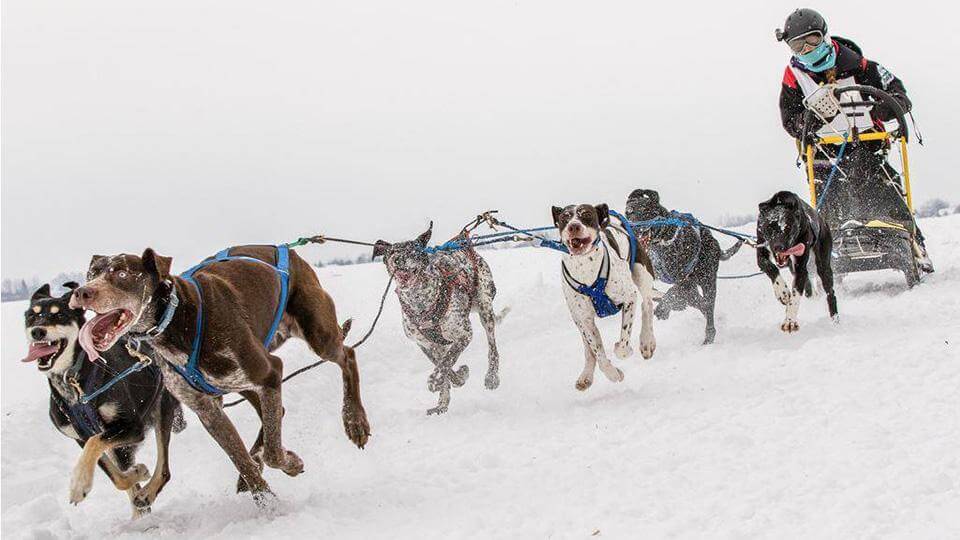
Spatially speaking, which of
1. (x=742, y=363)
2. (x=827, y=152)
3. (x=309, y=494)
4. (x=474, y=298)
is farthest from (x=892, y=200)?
(x=309, y=494)

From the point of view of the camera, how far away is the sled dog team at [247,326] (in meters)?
3.28

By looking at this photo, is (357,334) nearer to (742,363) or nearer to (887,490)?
(742,363)

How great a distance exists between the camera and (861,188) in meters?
7.35

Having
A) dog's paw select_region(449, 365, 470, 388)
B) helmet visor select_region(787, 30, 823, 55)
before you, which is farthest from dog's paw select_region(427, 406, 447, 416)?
helmet visor select_region(787, 30, 823, 55)

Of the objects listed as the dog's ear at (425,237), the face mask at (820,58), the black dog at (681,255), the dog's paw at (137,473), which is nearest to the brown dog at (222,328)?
the dog's paw at (137,473)

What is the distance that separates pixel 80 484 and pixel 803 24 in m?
6.68

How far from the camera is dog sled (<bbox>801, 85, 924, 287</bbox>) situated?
22.3 feet

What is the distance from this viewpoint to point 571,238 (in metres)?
4.78

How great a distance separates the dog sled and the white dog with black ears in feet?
8.71

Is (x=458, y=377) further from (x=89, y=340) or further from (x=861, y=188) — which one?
(x=861, y=188)

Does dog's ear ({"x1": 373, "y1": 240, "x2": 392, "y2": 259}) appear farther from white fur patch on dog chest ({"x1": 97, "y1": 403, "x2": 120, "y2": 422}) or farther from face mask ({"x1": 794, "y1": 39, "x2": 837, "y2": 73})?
face mask ({"x1": 794, "y1": 39, "x2": 837, "y2": 73})

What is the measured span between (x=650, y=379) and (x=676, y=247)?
1.79 m

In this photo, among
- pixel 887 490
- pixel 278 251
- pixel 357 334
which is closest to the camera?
pixel 887 490

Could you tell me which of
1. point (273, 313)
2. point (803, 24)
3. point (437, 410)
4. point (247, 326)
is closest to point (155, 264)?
point (247, 326)
